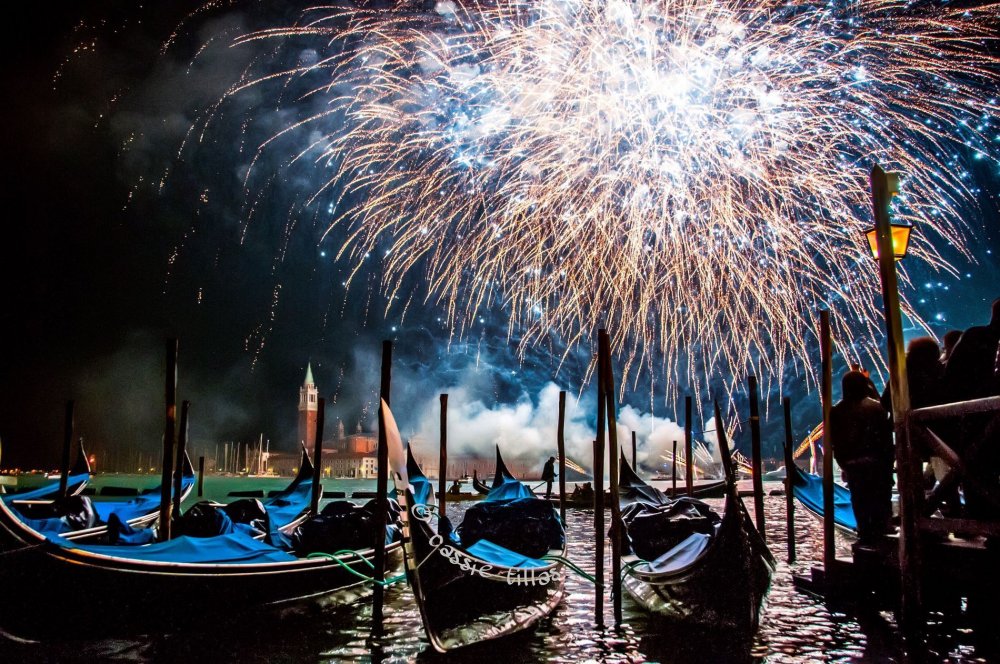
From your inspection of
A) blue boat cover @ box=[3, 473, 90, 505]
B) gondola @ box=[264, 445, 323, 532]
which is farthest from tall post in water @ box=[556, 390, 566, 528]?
blue boat cover @ box=[3, 473, 90, 505]

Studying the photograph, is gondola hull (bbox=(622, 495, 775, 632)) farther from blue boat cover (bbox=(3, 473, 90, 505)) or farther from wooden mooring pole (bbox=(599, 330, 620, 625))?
blue boat cover (bbox=(3, 473, 90, 505))

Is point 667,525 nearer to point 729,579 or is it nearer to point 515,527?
point 515,527

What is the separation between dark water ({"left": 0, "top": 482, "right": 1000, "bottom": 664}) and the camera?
20.6 feet

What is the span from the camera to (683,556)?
7.52 meters

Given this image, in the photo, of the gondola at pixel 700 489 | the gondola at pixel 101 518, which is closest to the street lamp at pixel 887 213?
the gondola at pixel 101 518

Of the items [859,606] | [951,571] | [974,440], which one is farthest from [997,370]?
→ [859,606]

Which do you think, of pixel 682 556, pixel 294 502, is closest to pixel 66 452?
pixel 294 502

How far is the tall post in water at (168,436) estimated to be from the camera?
10.0m

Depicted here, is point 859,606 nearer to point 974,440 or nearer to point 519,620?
point 974,440

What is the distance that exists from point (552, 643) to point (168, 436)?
6.55m

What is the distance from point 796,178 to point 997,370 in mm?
8324

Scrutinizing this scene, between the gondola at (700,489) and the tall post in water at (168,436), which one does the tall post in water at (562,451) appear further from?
the tall post in water at (168,436)

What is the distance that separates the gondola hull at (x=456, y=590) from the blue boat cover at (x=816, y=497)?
577 cm

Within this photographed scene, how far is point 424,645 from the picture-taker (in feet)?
23.0
